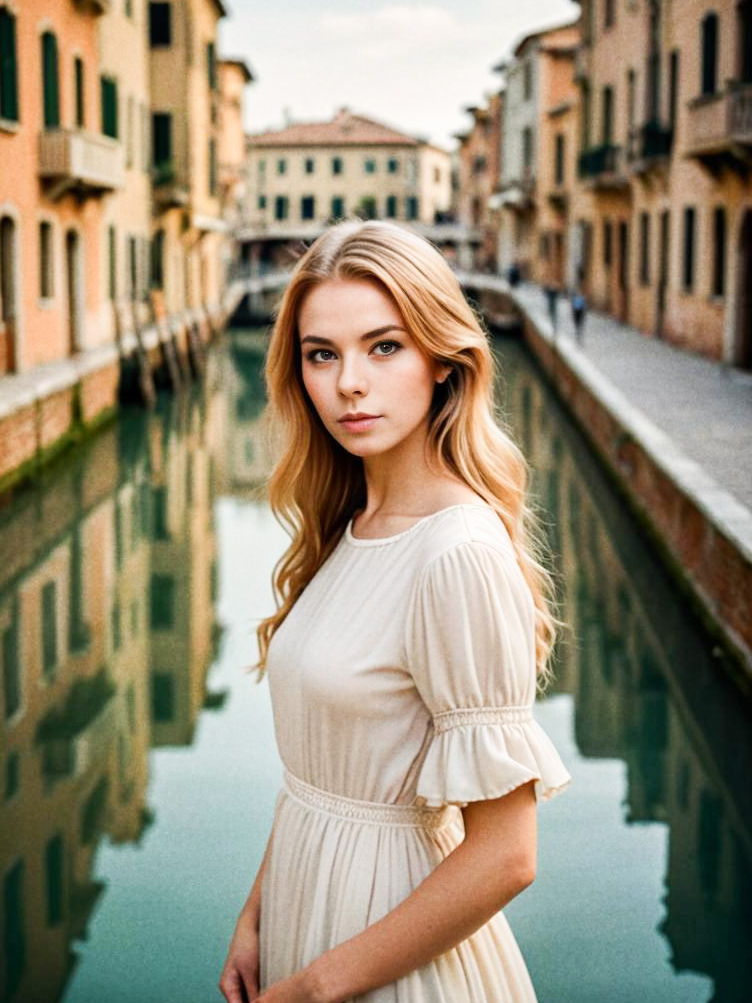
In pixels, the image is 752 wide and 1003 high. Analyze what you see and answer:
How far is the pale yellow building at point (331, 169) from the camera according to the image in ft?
229

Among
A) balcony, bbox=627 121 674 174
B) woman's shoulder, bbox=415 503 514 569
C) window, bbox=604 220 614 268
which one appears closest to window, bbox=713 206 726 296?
balcony, bbox=627 121 674 174

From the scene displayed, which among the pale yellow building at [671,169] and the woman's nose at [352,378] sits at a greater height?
the pale yellow building at [671,169]

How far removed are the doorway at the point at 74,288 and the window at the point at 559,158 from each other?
19975 millimetres

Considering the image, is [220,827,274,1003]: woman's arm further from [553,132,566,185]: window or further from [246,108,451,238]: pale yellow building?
[246,108,451,238]: pale yellow building

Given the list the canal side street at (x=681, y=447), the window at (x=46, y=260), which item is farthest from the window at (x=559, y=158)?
the window at (x=46, y=260)

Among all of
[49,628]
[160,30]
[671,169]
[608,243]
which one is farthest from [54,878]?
[160,30]

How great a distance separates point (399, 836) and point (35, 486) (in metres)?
12.0

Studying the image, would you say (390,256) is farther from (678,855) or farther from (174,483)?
(174,483)

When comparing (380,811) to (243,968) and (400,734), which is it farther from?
(243,968)

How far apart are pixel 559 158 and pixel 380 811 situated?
1493 inches

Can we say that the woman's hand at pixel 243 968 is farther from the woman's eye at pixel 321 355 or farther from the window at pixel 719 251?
the window at pixel 719 251

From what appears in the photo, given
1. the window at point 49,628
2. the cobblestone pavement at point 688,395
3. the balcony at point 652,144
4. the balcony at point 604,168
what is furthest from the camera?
the balcony at point 604,168

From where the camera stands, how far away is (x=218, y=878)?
5.34 meters

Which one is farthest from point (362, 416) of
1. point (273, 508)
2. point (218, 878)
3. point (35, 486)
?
point (35, 486)
